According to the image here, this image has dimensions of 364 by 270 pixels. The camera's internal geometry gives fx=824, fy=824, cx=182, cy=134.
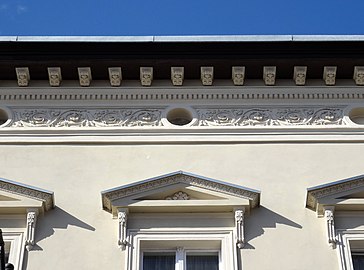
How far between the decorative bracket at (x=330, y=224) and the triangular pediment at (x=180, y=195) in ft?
3.25

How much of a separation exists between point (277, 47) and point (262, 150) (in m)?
1.82

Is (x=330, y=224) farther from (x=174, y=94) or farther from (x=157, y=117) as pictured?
(x=174, y=94)

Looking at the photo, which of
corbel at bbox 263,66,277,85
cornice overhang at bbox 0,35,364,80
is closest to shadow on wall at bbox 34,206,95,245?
cornice overhang at bbox 0,35,364,80

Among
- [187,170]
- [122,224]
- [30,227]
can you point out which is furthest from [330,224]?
[30,227]

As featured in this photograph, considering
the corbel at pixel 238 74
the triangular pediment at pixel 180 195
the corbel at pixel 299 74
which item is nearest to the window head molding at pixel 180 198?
the triangular pediment at pixel 180 195

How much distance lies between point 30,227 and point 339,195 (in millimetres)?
4364

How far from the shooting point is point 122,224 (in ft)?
37.4

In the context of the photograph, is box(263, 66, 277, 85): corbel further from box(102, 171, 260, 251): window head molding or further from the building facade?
box(102, 171, 260, 251): window head molding

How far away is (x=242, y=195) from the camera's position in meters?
11.7

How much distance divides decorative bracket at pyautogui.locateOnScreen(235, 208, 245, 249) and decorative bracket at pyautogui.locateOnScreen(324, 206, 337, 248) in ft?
3.83

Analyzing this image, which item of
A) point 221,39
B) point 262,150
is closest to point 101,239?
point 262,150

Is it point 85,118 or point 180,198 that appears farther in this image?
point 85,118

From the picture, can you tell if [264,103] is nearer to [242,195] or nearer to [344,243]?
[242,195]

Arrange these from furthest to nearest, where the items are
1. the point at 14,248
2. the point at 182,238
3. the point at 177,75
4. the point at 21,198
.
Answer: the point at 177,75, the point at 21,198, the point at 182,238, the point at 14,248
